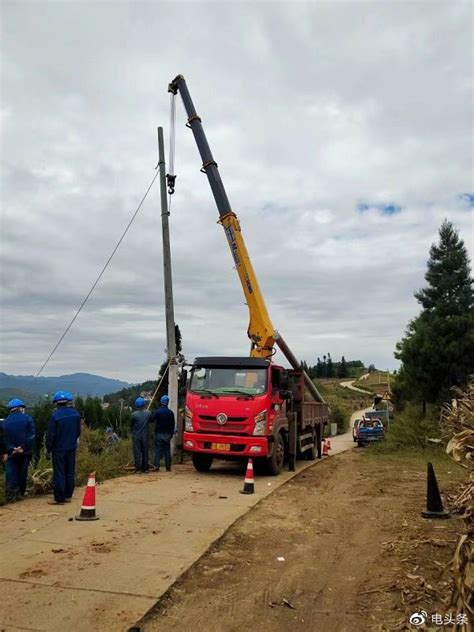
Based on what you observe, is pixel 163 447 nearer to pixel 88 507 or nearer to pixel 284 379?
pixel 284 379

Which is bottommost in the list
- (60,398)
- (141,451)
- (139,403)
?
(141,451)

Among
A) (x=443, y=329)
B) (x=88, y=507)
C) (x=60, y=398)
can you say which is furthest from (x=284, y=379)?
(x=443, y=329)

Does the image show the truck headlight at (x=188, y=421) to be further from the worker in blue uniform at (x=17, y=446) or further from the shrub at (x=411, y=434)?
the shrub at (x=411, y=434)

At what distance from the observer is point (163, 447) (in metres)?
13.0

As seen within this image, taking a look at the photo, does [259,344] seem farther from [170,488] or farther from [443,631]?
[443,631]

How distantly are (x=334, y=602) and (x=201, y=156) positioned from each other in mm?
13601

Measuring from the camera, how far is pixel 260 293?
15047 mm

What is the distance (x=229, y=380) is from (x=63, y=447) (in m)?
4.91

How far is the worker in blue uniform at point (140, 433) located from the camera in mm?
12367

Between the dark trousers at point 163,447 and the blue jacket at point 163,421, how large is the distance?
135mm

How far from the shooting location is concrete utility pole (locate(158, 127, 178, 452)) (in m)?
14.4

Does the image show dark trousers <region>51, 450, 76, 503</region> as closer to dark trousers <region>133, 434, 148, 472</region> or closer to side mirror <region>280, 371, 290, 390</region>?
dark trousers <region>133, 434, 148, 472</region>

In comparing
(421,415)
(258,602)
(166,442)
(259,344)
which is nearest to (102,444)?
(166,442)

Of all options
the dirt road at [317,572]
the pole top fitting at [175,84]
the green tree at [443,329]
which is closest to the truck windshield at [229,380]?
the dirt road at [317,572]
